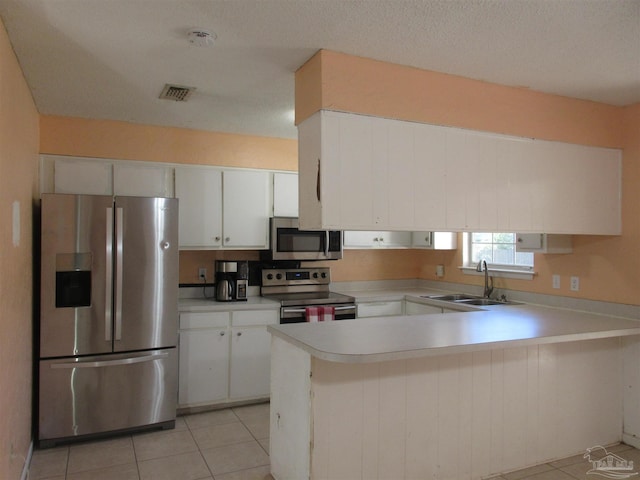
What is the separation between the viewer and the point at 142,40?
2.41m

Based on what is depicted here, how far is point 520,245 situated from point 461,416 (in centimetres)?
162

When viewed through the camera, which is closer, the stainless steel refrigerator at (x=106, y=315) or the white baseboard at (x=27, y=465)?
the white baseboard at (x=27, y=465)

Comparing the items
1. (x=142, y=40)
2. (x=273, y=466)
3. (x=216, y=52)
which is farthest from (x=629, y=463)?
(x=142, y=40)

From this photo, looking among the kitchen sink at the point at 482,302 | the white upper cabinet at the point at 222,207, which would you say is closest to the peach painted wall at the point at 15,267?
the white upper cabinet at the point at 222,207

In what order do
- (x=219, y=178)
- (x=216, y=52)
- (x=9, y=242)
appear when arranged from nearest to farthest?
(x=9, y=242), (x=216, y=52), (x=219, y=178)

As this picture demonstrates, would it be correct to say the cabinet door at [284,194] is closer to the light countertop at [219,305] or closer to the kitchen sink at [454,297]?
the light countertop at [219,305]

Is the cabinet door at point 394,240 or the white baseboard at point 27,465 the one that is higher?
the cabinet door at point 394,240

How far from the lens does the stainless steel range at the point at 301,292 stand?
13.6ft

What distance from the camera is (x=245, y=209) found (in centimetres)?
432

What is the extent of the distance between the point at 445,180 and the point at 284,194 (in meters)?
1.95

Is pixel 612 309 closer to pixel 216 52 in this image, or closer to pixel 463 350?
pixel 463 350

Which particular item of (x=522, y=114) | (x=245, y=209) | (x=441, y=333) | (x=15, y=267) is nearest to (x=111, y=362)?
(x=15, y=267)

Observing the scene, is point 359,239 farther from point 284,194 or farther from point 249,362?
point 249,362

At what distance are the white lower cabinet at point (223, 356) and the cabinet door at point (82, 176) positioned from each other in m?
1.28
